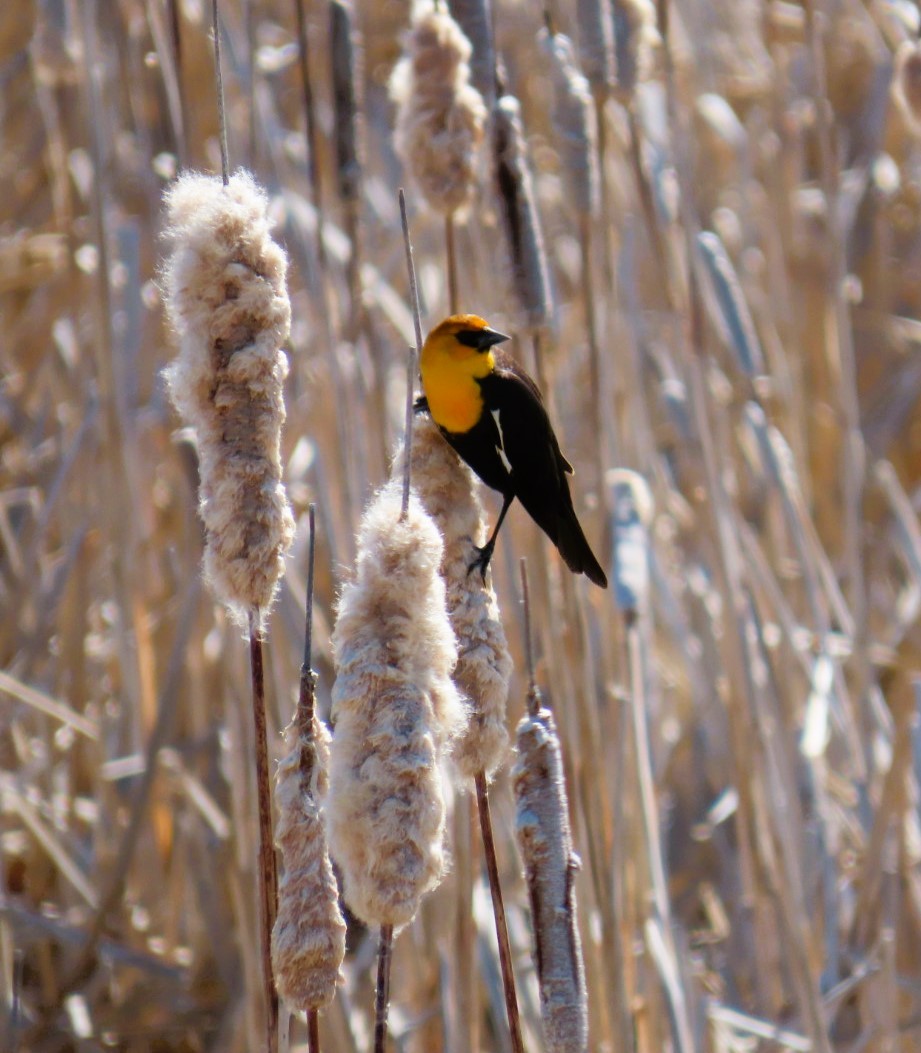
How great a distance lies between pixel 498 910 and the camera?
3.00 feet

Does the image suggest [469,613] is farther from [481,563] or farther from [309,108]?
[309,108]

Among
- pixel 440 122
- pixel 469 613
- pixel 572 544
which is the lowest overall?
pixel 469 613


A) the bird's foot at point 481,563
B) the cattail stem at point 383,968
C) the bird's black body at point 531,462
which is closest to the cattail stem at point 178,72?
the bird's black body at point 531,462

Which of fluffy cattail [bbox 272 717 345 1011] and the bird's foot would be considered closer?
fluffy cattail [bbox 272 717 345 1011]

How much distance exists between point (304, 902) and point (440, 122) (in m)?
0.80

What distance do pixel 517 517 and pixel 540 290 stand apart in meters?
0.36

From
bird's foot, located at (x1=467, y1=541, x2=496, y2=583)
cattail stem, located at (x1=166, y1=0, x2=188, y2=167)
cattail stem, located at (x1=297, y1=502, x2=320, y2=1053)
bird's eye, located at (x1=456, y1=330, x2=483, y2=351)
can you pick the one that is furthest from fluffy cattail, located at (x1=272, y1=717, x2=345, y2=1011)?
cattail stem, located at (x1=166, y1=0, x2=188, y2=167)

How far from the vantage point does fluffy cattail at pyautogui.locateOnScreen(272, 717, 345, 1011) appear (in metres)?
0.78

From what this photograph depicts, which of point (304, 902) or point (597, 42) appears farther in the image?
point (597, 42)

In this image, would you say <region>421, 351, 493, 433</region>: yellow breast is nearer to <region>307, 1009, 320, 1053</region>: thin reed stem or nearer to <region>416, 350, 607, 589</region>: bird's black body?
<region>416, 350, 607, 589</region>: bird's black body

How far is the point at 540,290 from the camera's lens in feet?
3.96

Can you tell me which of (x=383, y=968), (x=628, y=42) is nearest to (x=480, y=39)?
(x=628, y=42)

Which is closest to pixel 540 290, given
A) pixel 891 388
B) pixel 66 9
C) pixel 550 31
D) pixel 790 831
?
pixel 550 31

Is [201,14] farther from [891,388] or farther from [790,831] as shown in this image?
[891,388]
